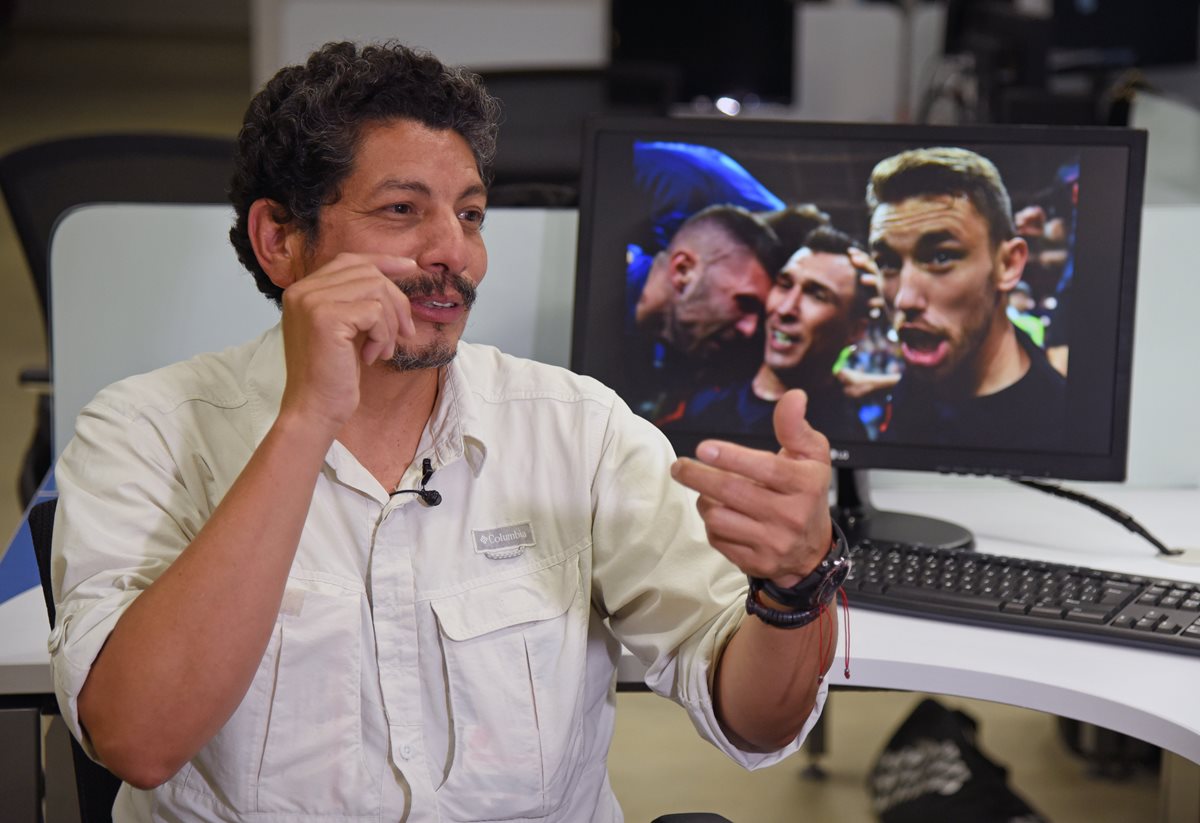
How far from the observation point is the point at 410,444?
1.41 metres

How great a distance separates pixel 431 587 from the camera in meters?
1.34

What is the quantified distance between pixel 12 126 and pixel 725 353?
8604 millimetres

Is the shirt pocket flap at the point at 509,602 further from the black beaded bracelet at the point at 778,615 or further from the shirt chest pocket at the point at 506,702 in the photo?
the black beaded bracelet at the point at 778,615

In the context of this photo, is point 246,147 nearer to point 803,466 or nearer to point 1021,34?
point 803,466

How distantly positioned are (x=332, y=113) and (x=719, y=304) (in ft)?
2.07

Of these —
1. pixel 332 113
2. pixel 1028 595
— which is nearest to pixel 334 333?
pixel 332 113

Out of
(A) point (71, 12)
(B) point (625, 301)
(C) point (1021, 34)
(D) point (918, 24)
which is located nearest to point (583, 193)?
(B) point (625, 301)

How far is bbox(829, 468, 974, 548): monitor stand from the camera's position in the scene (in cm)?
182

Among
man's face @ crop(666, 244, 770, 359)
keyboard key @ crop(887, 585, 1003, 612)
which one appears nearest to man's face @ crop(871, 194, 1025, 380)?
man's face @ crop(666, 244, 770, 359)

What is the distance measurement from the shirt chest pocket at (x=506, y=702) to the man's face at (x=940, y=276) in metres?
0.66

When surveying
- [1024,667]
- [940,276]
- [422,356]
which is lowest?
[1024,667]

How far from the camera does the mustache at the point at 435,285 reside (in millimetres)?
1339

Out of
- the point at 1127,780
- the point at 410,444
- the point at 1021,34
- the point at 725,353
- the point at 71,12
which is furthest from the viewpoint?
the point at 71,12

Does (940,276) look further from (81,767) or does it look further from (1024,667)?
(81,767)
